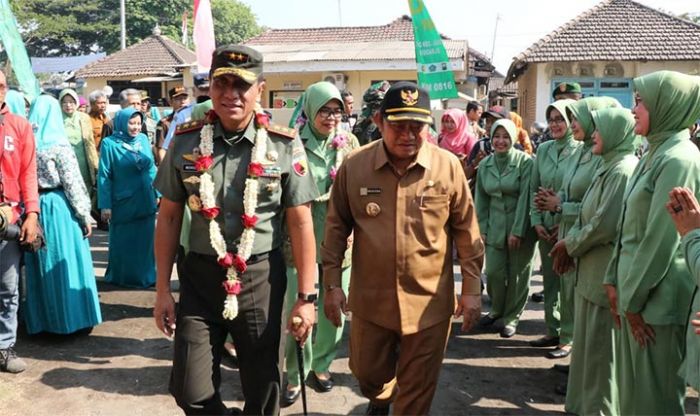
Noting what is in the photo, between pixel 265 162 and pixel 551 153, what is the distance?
10.6 feet

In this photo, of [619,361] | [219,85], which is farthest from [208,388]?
[619,361]

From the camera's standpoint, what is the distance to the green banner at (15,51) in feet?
19.7

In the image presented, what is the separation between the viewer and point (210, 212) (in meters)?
2.80

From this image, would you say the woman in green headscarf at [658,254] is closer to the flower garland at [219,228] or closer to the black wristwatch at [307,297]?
the black wristwatch at [307,297]

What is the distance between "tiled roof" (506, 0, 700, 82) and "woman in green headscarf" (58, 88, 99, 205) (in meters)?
14.6

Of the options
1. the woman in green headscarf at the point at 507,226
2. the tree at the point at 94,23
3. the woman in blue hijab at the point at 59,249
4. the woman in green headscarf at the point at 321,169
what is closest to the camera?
the woman in green headscarf at the point at 321,169

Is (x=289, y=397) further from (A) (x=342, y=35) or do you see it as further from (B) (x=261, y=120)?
(A) (x=342, y=35)

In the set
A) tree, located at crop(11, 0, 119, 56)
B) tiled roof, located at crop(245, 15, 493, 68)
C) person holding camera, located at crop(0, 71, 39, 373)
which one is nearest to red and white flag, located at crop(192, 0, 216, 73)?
person holding camera, located at crop(0, 71, 39, 373)

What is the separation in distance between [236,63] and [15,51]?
4516 millimetres

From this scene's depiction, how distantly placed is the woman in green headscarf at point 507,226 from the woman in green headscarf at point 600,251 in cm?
Result: 160

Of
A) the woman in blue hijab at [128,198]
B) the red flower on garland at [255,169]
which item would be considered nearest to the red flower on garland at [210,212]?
the red flower on garland at [255,169]

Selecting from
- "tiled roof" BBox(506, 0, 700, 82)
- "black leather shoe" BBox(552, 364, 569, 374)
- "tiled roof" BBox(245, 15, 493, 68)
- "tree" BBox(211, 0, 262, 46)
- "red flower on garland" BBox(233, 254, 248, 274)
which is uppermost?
"tree" BBox(211, 0, 262, 46)

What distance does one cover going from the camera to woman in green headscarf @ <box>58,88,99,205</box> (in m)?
6.93

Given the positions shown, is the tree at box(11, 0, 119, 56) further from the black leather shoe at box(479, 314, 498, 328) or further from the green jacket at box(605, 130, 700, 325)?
the green jacket at box(605, 130, 700, 325)
